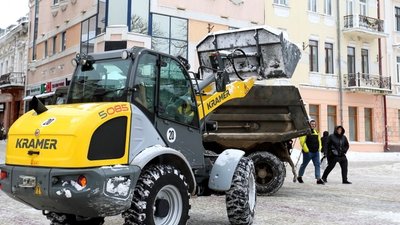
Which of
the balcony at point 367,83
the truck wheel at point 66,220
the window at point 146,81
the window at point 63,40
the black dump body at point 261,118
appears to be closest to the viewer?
the window at point 146,81

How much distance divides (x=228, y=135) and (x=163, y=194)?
4.74 meters

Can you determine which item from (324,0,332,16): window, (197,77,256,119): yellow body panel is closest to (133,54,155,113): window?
(197,77,256,119): yellow body panel

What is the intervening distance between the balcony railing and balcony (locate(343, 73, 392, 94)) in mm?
2983

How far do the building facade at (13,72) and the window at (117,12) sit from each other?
563 inches

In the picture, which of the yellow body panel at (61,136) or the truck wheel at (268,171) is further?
the truck wheel at (268,171)

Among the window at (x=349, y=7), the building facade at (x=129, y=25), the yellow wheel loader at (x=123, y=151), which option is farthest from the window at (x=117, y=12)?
the yellow wheel loader at (x=123, y=151)

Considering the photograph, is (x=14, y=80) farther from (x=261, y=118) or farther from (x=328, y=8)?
(x=261, y=118)

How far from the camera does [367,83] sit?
2866cm

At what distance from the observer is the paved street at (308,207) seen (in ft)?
23.4

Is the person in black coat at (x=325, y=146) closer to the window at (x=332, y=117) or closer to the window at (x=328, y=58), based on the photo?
the window at (x=332, y=117)

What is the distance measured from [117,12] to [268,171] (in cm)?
1373

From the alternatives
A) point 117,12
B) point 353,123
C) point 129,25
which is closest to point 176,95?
point 129,25

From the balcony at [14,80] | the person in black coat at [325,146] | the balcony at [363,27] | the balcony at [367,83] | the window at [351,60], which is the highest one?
the balcony at [363,27]

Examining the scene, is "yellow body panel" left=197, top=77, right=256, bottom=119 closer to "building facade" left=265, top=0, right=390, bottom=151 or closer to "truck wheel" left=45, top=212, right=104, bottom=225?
"truck wheel" left=45, top=212, right=104, bottom=225
